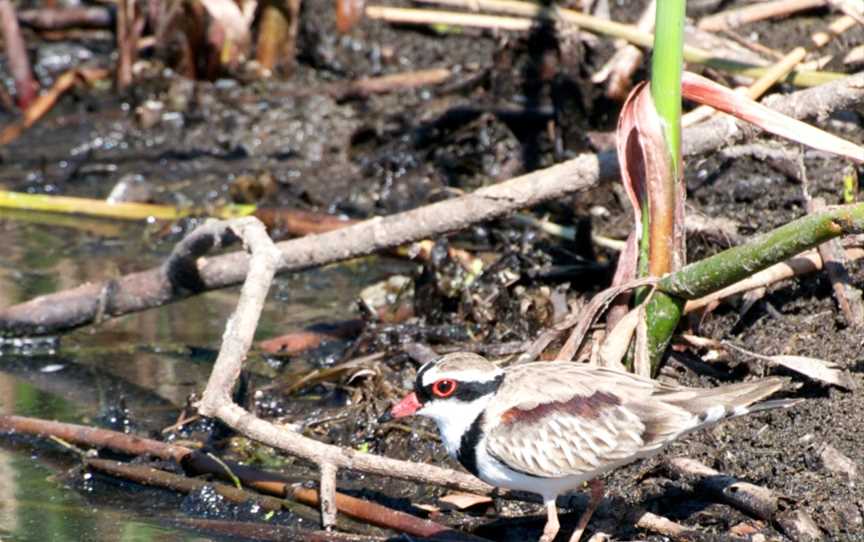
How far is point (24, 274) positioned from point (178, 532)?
11.6ft

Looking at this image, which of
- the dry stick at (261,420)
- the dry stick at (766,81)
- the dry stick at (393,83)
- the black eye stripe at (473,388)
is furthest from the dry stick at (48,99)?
the black eye stripe at (473,388)

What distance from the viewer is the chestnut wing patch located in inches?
203

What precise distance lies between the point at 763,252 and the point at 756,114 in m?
0.81

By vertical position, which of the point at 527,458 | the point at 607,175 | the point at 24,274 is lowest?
the point at 24,274

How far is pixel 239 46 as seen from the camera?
10859mm

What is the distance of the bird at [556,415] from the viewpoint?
516 centimetres

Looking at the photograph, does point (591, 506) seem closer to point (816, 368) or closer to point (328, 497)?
point (328, 497)

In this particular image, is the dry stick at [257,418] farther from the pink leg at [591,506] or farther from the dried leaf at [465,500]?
the pink leg at [591,506]

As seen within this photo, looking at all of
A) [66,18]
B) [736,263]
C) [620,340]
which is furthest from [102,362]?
[66,18]

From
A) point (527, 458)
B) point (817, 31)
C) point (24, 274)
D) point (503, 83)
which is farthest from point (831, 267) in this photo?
point (24, 274)

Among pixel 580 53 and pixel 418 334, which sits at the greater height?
pixel 580 53

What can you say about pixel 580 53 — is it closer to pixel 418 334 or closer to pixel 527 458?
pixel 418 334

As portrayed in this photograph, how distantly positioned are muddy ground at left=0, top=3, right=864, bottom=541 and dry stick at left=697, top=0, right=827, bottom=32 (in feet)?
0.57

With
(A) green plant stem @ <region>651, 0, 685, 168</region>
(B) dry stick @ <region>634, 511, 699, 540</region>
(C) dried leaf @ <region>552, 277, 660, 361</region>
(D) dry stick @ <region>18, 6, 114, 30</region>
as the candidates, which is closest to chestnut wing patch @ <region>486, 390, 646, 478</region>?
(B) dry stick @ <region>634, 511, 699, 540</region>
